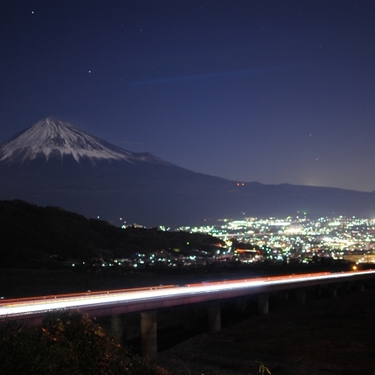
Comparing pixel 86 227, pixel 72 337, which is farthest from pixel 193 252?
pixel 72 337

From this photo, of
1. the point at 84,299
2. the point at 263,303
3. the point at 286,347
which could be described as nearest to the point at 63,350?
the point at 84,299

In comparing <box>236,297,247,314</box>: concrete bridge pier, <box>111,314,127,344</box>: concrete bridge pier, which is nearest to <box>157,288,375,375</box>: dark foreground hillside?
<box>111,314,127,344</box>: concrete bridge pier

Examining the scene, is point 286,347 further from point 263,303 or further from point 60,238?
point 60,238

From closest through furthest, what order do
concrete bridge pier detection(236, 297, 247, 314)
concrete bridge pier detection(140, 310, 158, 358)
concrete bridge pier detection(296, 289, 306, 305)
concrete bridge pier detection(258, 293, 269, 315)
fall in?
concrete bridge pier detection(140, 310, 158, 358) < concrete bridge pier detection(258, 293, 269, 315) < concrete bridge pier detection(236, 297, 247, 314) < concrete bridge pier detection(296, 289, 306, 305)

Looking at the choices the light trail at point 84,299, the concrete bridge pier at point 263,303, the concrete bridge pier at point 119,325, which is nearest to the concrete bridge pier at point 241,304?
the concrete bridge pier at point 263,303

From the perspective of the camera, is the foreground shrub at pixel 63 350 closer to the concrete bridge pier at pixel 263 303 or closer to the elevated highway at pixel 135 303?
the elevated highway at pixel 135 303

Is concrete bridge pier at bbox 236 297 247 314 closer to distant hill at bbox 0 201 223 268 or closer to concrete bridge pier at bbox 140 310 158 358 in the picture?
concrete bridge pier at bbox 140 310 158 358
